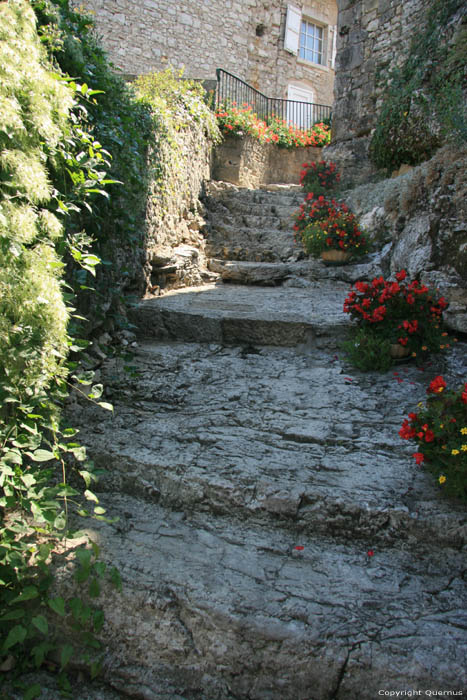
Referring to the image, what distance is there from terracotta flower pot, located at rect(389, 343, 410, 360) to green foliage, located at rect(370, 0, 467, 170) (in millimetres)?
4872

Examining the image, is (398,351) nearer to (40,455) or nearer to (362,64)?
(40,455)

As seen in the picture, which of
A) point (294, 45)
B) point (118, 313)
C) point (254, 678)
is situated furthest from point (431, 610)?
point (294, 45)

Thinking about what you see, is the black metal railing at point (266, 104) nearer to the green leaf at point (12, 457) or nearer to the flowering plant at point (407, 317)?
the flowering plant at point (407, 317)

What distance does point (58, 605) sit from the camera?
171 centimetres

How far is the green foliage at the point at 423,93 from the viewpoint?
6.96m

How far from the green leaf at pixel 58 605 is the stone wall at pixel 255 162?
8.05 metres

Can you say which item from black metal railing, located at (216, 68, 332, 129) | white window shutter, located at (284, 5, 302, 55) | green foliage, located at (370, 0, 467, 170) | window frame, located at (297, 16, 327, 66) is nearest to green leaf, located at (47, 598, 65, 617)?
green foliage, located at (370, 0, 467, 170)

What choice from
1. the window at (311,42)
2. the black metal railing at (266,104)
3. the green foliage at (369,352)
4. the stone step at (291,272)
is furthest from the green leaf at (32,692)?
the window at (311,42)

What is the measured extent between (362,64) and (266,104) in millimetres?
3715

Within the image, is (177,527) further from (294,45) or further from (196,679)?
(294,45)

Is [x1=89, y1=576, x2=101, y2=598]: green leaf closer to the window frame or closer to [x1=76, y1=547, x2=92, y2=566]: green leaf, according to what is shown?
[x1=76, y1=547, x2=92, y2=566]: green leaf

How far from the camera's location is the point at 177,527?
2119 mm

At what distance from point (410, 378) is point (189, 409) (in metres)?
1.57

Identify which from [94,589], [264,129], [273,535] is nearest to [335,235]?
[264,129]
